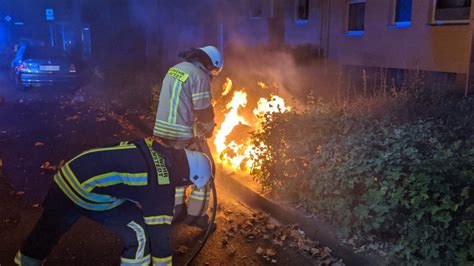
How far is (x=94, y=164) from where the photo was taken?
2.83 metres

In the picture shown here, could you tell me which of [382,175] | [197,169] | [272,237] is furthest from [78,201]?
[382,175]

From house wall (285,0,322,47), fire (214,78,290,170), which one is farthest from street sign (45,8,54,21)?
fire (214,78,290,170)

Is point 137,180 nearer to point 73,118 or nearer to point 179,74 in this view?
point 179,74

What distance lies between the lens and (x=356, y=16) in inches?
488

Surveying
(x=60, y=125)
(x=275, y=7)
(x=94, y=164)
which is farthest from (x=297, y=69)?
(x=94, y=164)

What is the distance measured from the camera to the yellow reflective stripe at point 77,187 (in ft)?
9.29

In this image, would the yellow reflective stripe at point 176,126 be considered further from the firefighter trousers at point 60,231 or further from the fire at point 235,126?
the firefighter trousers at point 60,231

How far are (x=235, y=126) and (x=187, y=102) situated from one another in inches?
73.9

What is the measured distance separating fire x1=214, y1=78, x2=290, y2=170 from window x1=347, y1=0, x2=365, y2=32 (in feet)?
21.6

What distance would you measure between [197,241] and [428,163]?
2.28 m

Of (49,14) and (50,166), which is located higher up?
(49,14)

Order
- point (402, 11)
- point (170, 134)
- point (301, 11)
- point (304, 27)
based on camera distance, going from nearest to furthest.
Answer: point (170, 134)
point (402, 11)
point (304, 27)
point (301, 11)

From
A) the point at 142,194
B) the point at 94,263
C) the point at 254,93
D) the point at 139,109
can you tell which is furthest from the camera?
the point at 139,109

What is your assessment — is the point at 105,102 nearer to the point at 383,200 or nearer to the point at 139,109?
the point at 139,109
